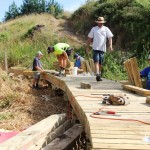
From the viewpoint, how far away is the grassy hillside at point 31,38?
23422mm

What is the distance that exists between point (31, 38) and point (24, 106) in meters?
22.2

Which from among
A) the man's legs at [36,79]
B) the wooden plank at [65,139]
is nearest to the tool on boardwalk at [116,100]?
the wooden plank at [65,139]

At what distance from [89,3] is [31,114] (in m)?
27.7

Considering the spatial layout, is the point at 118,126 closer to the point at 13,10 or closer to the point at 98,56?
the point at 98,56

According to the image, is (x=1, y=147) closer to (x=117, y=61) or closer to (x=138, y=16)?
(x=117, y=61)

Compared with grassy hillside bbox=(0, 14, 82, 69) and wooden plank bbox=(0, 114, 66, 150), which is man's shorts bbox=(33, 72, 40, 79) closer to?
grassy hillside bbox=(0, 14, 82, 69)

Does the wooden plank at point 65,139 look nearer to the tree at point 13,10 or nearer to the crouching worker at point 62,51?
the crouching worker at point 62,51

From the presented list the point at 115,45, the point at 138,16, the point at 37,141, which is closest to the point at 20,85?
the point at 37,141

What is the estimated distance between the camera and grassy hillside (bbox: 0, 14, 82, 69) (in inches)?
922

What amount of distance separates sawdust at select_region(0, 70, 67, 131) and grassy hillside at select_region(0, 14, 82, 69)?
8.39 metres

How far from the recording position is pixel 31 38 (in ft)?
105

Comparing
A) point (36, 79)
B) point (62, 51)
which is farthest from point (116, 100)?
point (36, 79)

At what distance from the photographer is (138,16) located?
2384 centimetres

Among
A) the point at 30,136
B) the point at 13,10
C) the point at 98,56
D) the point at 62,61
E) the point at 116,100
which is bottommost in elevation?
the point at 30,136
